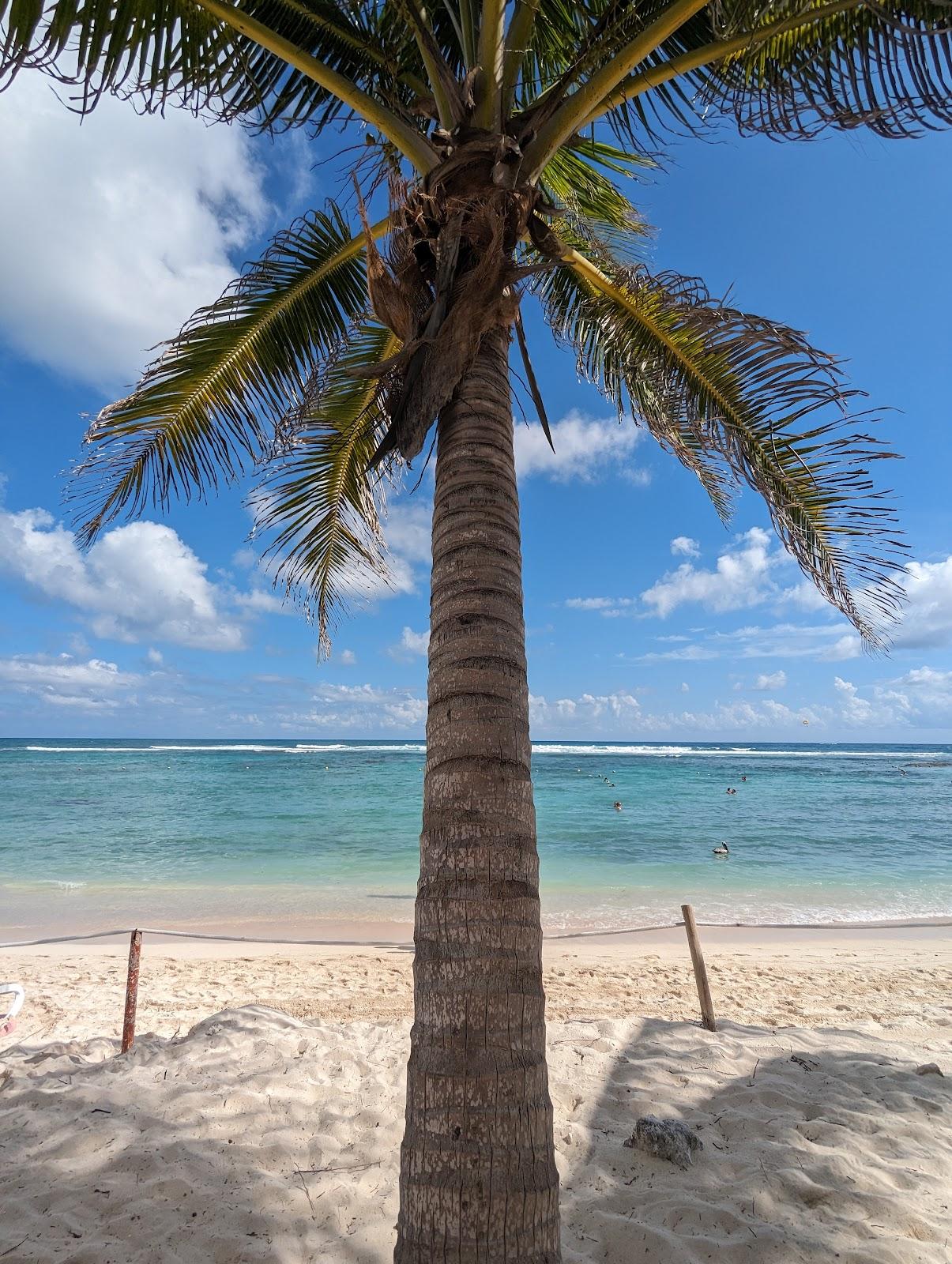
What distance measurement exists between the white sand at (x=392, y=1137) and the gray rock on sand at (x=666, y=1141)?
2.4 inches

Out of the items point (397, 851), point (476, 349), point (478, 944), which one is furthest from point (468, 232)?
point (397, 851)

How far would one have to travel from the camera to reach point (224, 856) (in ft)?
56.4

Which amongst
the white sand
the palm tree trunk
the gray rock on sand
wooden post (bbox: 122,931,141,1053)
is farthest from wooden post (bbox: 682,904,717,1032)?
wooden post (bbox: 122,931,141,1053)

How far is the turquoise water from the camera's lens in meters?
12.6

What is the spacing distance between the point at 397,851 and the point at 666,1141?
15087mm

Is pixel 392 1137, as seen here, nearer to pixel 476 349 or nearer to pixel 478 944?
pixel 478 944

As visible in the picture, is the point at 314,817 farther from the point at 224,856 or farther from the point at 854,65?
the point at 854,65

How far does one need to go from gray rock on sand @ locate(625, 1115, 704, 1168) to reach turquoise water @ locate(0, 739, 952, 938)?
758 centimetres

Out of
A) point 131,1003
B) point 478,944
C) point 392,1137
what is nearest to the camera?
point 478,944

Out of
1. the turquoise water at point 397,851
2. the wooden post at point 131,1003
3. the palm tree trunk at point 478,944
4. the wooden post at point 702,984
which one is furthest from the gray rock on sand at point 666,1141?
the turquoise water at point 397,851

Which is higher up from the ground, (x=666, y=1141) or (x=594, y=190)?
(x=594, y=190)

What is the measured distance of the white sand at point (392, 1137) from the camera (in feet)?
9.62

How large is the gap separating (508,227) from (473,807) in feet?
7.60

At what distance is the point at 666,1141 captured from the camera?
360 cm
